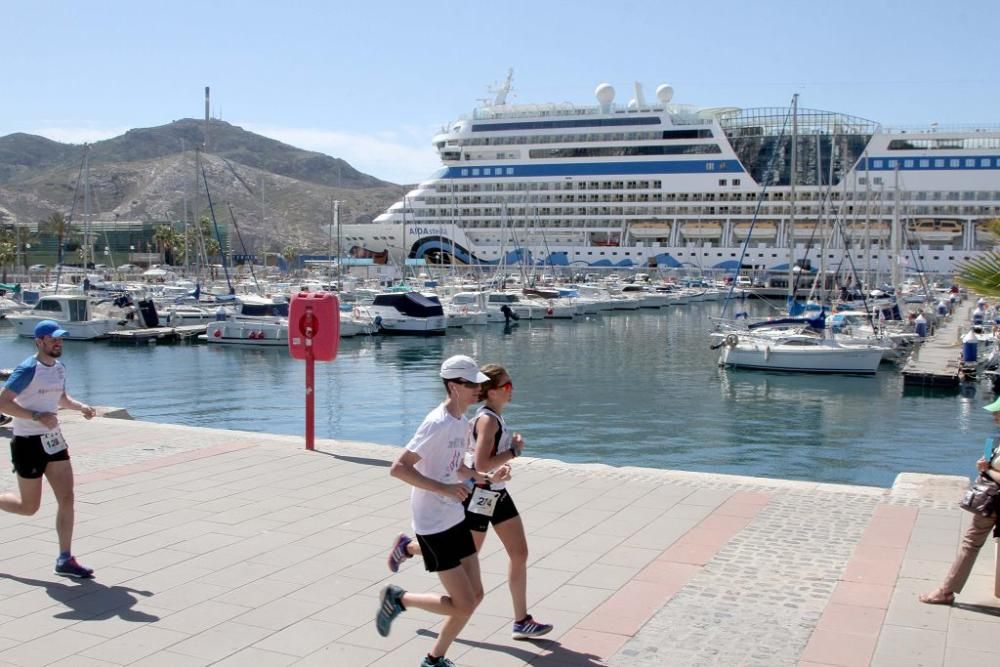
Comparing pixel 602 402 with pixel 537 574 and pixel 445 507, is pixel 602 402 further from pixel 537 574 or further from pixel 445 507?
pixel 445 507

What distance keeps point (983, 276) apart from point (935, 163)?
87.7 m

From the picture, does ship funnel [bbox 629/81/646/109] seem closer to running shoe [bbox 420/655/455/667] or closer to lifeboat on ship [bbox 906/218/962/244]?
lifeboat on ship [bbox 906/218/962/244]

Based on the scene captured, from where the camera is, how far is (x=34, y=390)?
672cm

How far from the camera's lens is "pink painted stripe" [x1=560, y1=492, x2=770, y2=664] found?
5.68 metres

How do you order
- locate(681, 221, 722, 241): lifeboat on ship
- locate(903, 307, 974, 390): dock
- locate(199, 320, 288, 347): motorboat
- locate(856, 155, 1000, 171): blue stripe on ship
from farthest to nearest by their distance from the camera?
locate(681, 221, 722, 241): lifeboat on ship → locate(856, 155, 1000, 171): blue stripe on ship → locate(199, 320, 288, 347): motorboat → locate(903, 307, 974, 390): dock

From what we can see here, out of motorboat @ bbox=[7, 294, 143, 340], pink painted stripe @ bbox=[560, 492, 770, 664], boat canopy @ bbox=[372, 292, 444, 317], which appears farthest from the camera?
boat canopy @ bbox=[372, 292, 444, 317]

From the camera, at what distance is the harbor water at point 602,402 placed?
20422 millimetres

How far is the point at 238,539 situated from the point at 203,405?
20983 millimetres

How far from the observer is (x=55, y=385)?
269 inches

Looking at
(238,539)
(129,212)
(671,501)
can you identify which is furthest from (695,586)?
(129,212)

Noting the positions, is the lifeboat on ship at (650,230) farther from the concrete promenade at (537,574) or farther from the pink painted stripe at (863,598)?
the pink painted stripe at (863,598)

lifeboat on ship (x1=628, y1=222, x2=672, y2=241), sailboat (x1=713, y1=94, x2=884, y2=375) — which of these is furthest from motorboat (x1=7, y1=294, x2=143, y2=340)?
lifeboat on ship (x1=628, y1=222, x2=672, y2=241)

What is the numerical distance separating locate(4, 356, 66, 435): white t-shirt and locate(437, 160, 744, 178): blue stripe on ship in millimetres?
90756

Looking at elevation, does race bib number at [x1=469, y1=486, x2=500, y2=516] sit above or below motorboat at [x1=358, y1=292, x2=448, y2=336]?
above
